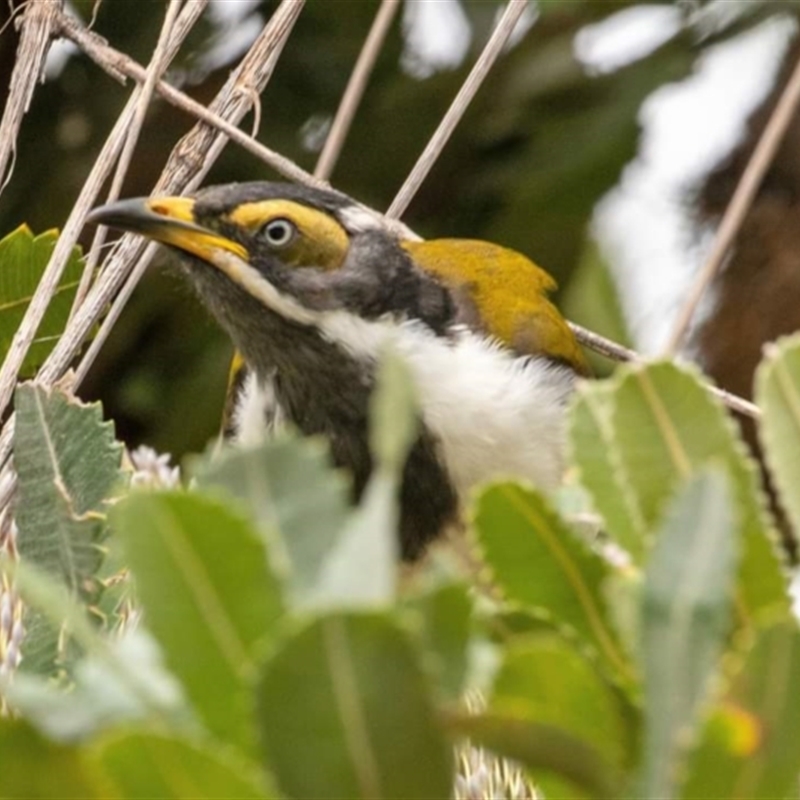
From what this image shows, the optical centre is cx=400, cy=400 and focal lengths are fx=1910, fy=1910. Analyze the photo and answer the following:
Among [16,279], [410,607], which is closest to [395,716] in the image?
[410,607]

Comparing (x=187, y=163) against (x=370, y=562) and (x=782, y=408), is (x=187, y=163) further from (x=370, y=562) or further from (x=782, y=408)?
(x=370, y=562)

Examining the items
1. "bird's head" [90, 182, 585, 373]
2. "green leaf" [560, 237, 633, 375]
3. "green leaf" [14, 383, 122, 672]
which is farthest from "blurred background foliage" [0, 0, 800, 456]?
"green leaf" [14, 383, 122, 672]

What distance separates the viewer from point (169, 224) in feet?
5.16

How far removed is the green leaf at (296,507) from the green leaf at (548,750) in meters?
0.07

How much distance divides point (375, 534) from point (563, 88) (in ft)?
8.02

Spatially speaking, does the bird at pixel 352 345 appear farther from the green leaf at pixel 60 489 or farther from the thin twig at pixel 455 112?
the green leaf at pixel 60 489

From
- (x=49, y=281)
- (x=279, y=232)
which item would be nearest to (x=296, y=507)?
(x=49, y=281)

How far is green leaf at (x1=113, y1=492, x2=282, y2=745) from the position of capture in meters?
0.58

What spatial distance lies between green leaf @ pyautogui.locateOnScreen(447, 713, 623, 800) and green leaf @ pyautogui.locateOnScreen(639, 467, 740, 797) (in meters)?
0.02

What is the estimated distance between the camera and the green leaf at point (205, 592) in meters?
0.58

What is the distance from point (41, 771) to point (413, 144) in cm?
237

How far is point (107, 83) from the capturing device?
2846mm

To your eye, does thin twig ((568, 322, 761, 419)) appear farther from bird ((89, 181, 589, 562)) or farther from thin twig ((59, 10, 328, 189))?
thin twig ((59, 10, 328, 189))

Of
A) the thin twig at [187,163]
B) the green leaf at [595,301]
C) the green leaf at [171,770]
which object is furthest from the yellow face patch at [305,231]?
the green leaf at [171,770]
